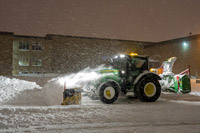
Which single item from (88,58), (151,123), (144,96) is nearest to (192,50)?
(88,58)

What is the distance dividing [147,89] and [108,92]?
2.19m

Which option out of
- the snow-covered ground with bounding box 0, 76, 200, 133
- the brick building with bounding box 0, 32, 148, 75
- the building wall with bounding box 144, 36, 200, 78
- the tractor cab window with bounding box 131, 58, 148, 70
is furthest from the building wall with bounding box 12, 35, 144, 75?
the snow-covered ground with bounding box 0, 76, 200, 133

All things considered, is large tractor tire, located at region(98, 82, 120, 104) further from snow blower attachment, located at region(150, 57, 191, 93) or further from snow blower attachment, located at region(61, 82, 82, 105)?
snow blower attachment, located at region(150, 57, 191, 93)

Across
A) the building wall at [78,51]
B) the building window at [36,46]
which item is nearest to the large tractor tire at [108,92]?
the building wall at [78,51]

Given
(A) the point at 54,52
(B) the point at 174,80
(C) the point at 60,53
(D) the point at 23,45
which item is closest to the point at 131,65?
(B) the point at 174,80

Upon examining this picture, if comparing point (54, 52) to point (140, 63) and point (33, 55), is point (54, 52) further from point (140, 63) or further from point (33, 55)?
point (140, 63)

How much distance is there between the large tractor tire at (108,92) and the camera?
9.03 m

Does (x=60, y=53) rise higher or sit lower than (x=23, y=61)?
higher

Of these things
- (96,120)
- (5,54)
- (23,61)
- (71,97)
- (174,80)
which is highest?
(5,54)

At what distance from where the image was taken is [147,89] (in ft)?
33.7

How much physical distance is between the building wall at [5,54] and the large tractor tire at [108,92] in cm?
2367

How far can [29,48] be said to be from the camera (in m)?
32.7

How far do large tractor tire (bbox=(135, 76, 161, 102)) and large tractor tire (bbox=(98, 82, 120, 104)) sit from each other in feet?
4.02

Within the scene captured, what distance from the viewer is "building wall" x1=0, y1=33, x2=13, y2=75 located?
95.3 ft
